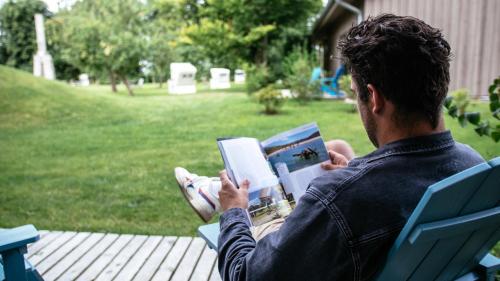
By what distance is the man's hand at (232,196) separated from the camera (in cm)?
137

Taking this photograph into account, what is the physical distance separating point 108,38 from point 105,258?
47.8 ft

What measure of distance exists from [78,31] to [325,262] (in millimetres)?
17231

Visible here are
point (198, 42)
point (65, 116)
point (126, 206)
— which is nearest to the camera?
point (126, 206)

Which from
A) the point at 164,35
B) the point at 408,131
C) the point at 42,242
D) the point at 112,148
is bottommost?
the point at 42,242

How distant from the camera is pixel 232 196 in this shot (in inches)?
54.6

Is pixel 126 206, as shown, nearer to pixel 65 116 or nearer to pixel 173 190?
pixel 173 190

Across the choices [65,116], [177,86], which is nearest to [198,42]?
[177,86]

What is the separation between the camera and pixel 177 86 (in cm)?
1825

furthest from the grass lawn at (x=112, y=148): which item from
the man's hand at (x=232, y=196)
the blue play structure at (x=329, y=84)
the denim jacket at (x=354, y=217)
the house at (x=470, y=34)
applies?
the denim jacket at (x=354, y=217)

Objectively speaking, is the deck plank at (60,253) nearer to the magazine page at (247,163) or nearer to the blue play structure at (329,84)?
the magazine page at (247,163)

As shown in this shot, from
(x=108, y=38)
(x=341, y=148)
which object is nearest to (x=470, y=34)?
(x=341, y=148)

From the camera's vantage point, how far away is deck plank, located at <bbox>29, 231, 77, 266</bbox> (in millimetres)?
2721

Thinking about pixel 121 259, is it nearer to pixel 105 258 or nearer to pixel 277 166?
pixel 105 258

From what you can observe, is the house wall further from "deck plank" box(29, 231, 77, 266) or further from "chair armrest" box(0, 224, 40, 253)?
"chair armrest" box(0, 224, 40, 253)
